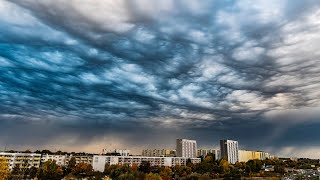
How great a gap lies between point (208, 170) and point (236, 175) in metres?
14.7

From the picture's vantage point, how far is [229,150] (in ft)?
374

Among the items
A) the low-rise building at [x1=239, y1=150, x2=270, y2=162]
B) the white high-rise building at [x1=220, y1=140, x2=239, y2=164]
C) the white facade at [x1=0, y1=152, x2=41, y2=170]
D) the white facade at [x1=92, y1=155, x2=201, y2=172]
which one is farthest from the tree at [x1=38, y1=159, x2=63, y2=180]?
the low-rise building at [x1=239, y1=150, x2=270, y2=162]

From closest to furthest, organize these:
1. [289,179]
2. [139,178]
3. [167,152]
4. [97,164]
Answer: [139,178] → [289,179] → [97,164] → [167,152]

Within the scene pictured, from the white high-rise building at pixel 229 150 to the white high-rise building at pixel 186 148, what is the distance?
12.5m

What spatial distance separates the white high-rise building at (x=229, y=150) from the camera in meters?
113

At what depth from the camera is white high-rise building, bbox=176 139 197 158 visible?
113 metres

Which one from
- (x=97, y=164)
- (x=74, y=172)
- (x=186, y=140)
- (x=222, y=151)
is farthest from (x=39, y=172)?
(x=222, y=151)

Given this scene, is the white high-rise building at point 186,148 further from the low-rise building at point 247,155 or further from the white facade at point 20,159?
the white facade at point 20,159

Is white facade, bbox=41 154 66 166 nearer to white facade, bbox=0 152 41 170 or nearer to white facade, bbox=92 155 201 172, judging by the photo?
white facade, bbox=0 152 41 170

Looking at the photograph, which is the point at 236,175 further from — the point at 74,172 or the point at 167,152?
the point at 167,152

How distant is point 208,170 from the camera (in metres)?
75.9

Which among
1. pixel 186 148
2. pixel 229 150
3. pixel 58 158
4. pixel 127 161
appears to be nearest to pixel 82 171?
pixel 58 158

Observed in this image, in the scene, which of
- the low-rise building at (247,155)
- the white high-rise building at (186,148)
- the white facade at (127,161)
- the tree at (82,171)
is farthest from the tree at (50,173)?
the low-rise building at (247,155)

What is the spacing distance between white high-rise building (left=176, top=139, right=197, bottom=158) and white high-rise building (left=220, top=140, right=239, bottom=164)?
1248 centimetres
